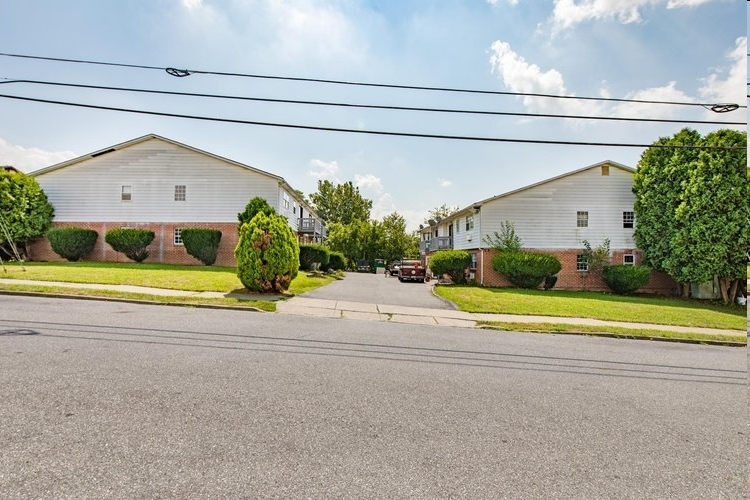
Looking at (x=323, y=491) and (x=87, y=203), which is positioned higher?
(x=87, y=203)

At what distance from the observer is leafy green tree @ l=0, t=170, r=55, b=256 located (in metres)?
21.4

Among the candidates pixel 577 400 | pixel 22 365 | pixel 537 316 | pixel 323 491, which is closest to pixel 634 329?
pixel 537 316

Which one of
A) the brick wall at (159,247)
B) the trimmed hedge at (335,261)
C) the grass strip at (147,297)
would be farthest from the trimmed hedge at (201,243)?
the trimmed hedge at (335,261)

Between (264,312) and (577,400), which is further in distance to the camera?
(264,312)

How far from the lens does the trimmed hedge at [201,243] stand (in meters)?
22.1

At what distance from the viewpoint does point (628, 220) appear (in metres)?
22.8

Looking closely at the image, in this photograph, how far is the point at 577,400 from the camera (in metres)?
4.56

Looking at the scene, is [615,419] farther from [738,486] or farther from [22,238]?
[22,238]

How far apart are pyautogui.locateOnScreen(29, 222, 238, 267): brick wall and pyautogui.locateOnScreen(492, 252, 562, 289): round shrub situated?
16039mm

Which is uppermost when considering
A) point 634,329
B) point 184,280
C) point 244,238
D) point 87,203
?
point 87,203

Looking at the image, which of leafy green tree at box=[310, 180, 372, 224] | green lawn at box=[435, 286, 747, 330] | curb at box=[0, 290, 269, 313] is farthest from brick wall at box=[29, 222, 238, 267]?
leafy green tree at box=[310, 180, 372, 224]

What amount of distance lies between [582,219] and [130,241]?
26.8 metres

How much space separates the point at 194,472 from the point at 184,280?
13779mm

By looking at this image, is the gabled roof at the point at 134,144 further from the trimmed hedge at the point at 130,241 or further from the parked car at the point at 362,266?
the parked car at the point at 362,266
